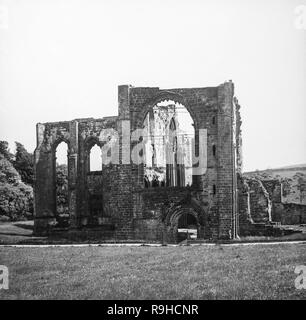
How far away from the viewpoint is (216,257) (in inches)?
629

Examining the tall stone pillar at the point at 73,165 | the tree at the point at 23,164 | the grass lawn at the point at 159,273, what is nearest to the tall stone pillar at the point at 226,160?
the grass lawn at the point at 159,273

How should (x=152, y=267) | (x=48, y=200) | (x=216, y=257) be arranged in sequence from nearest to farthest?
1. (x=152, y=267)
2. (x=216, y=257)
3. (x=48, y=200)

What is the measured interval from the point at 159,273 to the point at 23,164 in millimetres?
41116

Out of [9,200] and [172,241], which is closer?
[172,241]

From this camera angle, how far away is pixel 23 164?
171 feet

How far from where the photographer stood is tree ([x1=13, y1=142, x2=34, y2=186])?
51844 mm

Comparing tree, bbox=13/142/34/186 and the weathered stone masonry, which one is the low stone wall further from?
tree, bbox=13/142/34/186

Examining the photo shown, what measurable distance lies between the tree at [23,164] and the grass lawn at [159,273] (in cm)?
3402

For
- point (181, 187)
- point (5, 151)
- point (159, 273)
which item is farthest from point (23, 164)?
point (159, 273)

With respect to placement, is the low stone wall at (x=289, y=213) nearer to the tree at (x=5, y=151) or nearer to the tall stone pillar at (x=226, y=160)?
the tall stone pillar at (x=226, y=160)

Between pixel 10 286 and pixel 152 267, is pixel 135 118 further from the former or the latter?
pixel 10 286

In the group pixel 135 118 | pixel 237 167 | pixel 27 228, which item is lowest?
pixel 27 228
